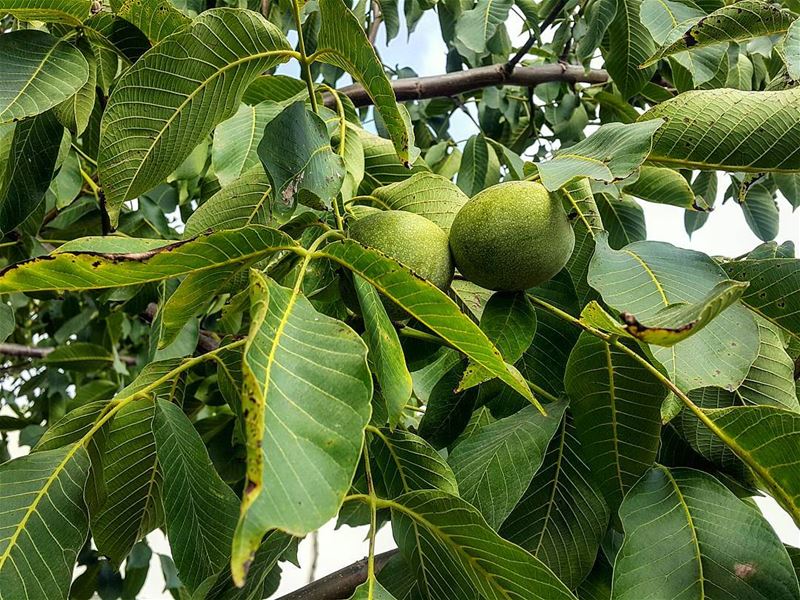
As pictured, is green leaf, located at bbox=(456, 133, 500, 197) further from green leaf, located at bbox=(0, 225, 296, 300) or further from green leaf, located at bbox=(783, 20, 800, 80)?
green leaf, located at bbox=(0, 225, 296, 300)

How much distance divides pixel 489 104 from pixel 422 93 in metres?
0.32

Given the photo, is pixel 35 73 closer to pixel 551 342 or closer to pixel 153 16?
pixel 153 16

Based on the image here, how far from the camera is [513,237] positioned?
0.67 m

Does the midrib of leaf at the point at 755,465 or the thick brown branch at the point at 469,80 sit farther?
the thick brown branch at the point at 469,80

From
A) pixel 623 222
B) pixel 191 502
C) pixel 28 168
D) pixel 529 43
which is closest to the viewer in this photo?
pixel 191 502

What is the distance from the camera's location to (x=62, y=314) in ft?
6.30

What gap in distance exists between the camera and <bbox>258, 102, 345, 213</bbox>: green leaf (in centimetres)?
66

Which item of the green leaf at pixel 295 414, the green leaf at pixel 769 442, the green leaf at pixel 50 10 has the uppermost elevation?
the green leaf at pixel 50 10

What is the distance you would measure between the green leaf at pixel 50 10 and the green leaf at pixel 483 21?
0.65m

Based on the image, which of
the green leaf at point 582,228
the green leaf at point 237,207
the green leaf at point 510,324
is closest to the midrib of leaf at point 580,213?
the green leaf at point 582,228

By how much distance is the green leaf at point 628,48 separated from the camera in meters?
1.25

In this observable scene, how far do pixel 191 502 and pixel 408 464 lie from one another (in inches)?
7.9

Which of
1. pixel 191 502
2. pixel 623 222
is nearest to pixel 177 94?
pixel 191 502

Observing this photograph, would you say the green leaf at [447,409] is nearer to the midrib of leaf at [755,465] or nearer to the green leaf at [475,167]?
the midrib of leaf at [755,465]
